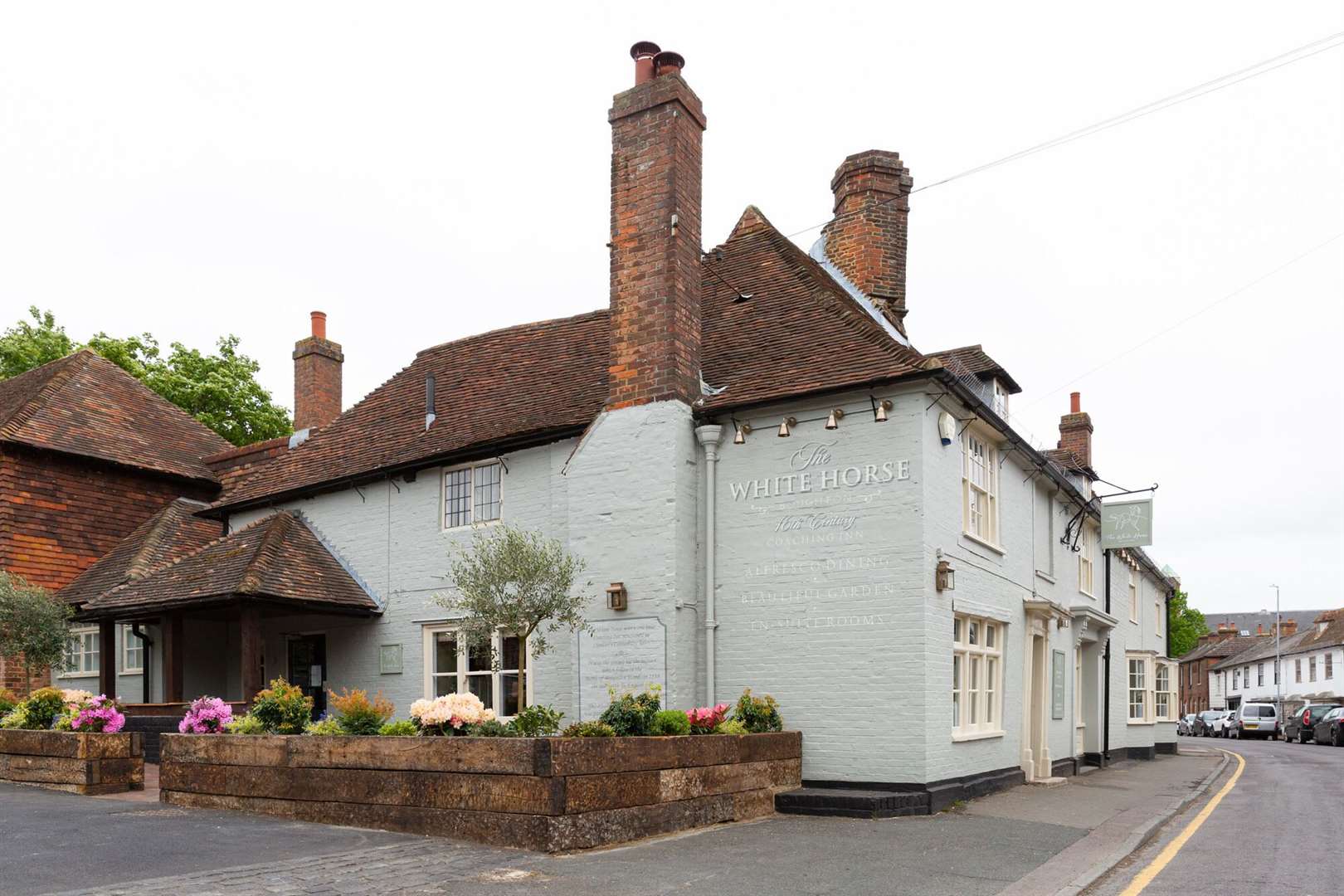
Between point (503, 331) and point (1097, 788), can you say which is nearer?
point (1097, 788)

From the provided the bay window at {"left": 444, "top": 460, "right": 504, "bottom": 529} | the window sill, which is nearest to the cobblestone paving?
the window sill

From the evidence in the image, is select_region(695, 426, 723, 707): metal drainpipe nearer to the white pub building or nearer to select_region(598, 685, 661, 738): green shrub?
the white pub building

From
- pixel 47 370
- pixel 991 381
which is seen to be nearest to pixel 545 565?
pixel 991 381

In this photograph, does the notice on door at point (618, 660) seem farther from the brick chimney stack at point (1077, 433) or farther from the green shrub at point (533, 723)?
the brick chimney stack at point (1077, 433)

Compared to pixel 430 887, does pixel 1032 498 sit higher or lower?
higher

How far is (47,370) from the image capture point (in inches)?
1040

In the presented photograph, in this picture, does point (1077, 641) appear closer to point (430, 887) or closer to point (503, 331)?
point (503, 331)

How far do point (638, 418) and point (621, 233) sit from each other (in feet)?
8.54

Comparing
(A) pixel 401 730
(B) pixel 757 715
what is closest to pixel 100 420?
(A) pixel 401 730

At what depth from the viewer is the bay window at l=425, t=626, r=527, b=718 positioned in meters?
16.9

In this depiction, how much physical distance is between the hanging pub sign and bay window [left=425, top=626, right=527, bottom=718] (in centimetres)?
1096

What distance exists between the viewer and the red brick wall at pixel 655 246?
15.1 m

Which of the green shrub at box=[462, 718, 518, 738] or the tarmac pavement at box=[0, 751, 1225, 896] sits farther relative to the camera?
the green shrub at box=[462, 718, 518, 738]

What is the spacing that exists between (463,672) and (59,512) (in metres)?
10.7
